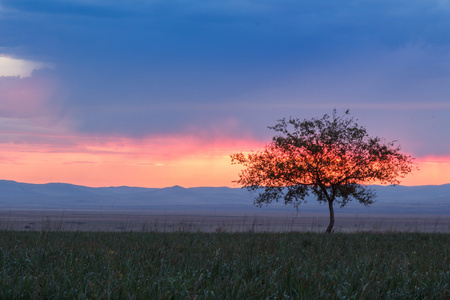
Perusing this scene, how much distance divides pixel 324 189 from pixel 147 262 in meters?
27.4

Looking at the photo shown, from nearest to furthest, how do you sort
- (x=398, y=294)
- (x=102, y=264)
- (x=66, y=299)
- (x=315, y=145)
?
(x=66, y=299)
(x=398, y=294)
(x=102, y=264)
(x=315, y=145)

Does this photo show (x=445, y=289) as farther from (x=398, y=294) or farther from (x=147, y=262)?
(x=147, y=262)

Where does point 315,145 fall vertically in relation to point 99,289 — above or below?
above

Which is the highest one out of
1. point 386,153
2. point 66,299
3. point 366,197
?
point 386,153

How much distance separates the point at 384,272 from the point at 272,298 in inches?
147

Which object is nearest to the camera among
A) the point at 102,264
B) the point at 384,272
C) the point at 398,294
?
the point at 398,294

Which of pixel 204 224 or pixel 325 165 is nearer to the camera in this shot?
pixel 325 165

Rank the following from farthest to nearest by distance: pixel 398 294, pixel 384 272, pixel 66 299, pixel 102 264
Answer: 1. pixel 102 264
2. pixel 384 272
3. pixel 398 294
4. pixel 66 299

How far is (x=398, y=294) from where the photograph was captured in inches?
345

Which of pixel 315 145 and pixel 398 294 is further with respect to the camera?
pixel 315 145

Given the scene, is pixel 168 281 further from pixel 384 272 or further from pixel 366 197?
pixel 366 197

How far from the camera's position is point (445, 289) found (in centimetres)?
954

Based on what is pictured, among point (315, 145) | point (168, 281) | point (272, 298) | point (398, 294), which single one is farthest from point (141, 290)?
point (315, 145)

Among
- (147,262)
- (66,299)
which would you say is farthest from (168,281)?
(147,262)
